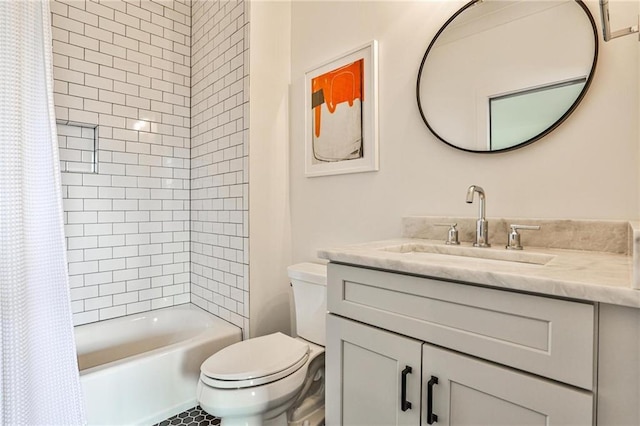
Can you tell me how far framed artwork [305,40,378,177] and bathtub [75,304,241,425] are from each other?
3.77 feet

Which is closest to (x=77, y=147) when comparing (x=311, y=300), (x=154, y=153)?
(x=154, y=153)

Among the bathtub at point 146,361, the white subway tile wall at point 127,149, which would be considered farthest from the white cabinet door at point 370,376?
the white subway tile wall at point 127,149

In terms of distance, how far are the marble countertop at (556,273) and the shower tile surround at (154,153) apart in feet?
3.93

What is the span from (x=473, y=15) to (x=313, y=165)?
3.46 ft

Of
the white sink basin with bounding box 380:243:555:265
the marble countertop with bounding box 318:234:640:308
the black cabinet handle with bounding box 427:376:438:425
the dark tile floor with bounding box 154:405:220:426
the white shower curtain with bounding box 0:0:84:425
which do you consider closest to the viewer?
the marble countertop with bounding box 318:234:640:308

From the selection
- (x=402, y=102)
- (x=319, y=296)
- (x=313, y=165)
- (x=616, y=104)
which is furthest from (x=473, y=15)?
(x=319, y=296)

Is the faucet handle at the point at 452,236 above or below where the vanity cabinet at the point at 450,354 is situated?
above

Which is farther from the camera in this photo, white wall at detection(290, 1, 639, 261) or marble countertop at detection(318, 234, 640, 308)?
white wall at detection(290, 1, 639, 261)

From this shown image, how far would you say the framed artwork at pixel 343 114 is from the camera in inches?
66.2

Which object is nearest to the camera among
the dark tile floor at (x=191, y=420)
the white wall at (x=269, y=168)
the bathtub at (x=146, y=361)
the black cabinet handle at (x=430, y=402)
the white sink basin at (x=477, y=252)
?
the black cabinet handle at (x=430, y=402)

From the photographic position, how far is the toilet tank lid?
5.23 ft

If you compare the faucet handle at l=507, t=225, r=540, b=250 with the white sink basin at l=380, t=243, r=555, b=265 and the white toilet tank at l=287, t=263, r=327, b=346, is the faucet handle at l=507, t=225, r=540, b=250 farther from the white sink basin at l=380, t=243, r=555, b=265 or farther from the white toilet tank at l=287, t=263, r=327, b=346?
the white toilet tank at l=287, t=263, r=327, b=346

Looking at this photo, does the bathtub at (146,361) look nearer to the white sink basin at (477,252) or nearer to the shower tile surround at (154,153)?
the shower tile surround at (154,153)

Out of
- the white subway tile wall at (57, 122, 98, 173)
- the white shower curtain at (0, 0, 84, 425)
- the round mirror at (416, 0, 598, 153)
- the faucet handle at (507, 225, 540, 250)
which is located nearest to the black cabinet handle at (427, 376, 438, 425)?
the faucet handle at (507, 225, 540, 250)
